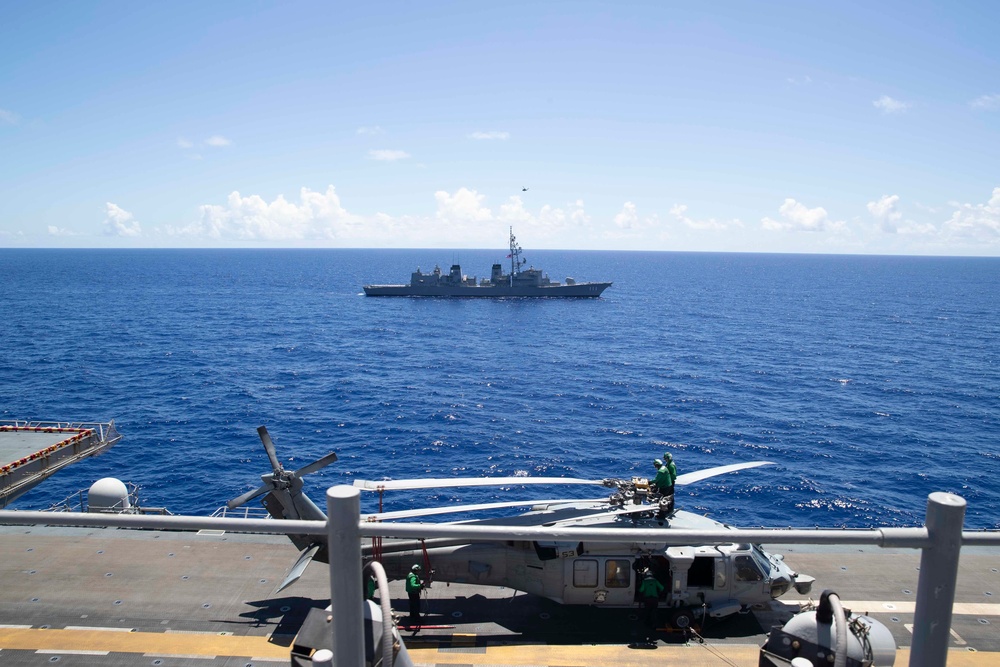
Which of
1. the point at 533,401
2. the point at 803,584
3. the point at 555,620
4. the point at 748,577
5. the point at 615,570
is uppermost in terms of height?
the point at 615,570

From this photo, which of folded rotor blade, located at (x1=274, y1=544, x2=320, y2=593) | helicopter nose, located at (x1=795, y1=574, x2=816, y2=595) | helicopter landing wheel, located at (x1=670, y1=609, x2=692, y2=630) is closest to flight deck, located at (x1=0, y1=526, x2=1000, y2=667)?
helicopter landing wheel, located at (x1=670, y1=609, x2=692, y2=630)

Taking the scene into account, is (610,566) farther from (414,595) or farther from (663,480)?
(414,595)

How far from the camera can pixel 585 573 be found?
18.5 metres

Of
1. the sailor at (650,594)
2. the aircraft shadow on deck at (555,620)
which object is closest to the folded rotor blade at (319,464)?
the aircraft shadow on deck at (555,620)

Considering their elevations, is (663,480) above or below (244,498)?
above

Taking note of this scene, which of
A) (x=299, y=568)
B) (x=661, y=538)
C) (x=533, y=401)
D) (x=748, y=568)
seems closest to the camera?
(x=661, y=538)

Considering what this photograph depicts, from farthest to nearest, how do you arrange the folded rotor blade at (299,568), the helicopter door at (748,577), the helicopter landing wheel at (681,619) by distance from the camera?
the helicopter door at (748,577), the helicopter landing wheel at (681,619), the folded rotor blade at (299,568)

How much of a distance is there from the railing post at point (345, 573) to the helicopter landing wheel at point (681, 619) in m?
16.2

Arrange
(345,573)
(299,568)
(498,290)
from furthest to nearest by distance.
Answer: (498,290) → (299,568) → (345,573)

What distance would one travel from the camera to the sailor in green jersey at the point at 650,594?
17.9 m

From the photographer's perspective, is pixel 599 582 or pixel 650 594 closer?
pixel 650 594

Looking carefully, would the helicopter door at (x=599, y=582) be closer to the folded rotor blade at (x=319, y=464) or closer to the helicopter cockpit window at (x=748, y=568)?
the helicopter cockpit window at (x=748, y=568)

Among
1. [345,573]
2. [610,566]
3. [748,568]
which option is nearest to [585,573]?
[610,566]

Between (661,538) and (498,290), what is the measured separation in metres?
146
